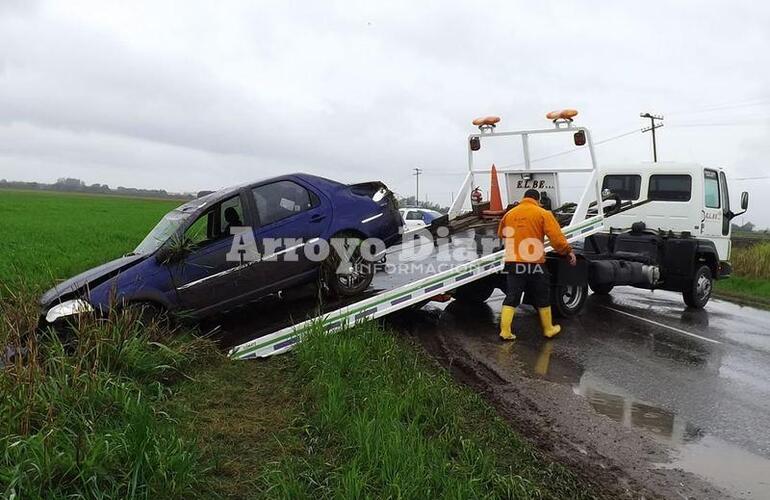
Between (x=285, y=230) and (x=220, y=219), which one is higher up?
(x=220, y=219)

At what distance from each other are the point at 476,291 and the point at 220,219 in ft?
15.5

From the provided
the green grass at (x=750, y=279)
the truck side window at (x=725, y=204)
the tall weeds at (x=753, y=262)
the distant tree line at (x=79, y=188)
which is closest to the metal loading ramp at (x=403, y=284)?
the truck side window at (x=725, y=204)

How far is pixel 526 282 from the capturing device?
25.3 ft

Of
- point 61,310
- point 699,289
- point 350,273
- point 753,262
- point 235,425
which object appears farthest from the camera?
point 753,262

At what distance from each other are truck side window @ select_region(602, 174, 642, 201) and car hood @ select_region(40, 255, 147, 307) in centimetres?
823

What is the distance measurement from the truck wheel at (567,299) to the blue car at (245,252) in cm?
283

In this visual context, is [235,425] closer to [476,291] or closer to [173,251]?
[173,251]

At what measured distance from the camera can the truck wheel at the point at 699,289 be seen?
10.1 m

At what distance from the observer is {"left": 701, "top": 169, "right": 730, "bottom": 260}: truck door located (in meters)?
10.2

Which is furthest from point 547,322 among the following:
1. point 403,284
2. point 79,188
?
point 79,188

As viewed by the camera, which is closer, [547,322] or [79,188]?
[547,322]

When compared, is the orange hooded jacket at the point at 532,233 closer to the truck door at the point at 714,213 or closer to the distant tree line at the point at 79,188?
the truck door at the point at 714,213

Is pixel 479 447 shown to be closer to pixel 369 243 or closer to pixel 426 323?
pixel 369 243

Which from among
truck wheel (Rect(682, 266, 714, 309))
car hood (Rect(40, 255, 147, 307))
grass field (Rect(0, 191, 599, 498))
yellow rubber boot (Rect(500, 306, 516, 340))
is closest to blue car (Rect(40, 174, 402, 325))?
car hood (Rect(40, 255, 147, 307))
